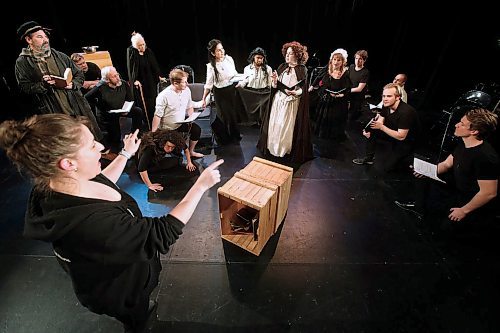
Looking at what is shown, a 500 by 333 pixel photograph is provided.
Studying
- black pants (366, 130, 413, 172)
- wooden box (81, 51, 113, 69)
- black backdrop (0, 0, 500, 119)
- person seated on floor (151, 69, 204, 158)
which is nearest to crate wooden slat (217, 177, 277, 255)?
person seated on floor (151, 69, 204, 158)

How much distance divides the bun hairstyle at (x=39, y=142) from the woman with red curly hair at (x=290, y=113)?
292 cm

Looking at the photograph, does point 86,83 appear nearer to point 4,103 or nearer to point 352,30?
point 4,103

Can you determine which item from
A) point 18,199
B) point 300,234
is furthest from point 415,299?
point 18,199

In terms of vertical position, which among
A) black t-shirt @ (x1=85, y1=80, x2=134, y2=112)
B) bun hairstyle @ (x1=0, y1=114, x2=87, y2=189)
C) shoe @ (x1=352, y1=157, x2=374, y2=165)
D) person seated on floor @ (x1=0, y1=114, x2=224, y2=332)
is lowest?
shoe @ (x1=352, y1=157, x2=374, y2=165)

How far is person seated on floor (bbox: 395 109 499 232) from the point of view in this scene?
7.39 ft

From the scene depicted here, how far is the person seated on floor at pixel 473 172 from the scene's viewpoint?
2.25m

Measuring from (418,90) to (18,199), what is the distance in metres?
7.71

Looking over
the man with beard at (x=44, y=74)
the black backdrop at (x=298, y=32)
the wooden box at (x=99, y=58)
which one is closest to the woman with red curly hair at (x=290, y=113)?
the man with beard at (x=44, y=74)

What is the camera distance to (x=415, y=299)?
87.3 inches

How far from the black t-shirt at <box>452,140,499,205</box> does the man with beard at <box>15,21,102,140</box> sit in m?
4.28

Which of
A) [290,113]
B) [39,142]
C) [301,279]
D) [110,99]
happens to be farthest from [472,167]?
[110,99]

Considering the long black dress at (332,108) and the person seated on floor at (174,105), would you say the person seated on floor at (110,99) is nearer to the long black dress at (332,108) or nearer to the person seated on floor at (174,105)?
the person seated on floor at (174,105)

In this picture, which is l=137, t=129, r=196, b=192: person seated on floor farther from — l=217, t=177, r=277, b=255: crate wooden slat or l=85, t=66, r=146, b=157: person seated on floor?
l=85, t=66, r=146, b=157: person seated on floor

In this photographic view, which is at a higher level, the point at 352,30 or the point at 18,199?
the point at 352,30
